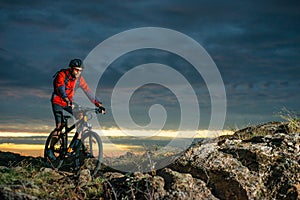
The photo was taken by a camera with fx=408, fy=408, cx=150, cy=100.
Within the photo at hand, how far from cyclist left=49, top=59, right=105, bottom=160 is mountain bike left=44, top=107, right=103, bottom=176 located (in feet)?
0.59

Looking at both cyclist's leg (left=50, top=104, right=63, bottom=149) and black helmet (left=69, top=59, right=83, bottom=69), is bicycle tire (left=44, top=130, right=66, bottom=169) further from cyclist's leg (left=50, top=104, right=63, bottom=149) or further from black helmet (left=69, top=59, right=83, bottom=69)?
black helmet (left=69, top=59, right=83, bottom=69)

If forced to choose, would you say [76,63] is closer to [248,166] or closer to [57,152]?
[57,152]

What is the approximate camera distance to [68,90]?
12133mm

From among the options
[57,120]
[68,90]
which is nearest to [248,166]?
[68,90]

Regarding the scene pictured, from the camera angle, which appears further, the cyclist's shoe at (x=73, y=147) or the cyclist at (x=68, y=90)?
the cyclist's shoe at (x=73, y=147)

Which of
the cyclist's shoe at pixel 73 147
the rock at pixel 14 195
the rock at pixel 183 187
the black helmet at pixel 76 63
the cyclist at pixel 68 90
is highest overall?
the black helmet at pixel 76 63

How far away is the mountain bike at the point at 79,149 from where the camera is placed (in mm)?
11445

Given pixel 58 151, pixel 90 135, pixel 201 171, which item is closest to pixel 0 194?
pixel 201 171

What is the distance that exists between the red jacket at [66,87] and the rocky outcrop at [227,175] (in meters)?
4.10

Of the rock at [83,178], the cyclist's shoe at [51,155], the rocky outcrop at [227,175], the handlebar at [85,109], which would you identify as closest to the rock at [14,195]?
the rock at [83,178]

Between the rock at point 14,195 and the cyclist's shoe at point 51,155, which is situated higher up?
the cyclist's shoe at point 51,155

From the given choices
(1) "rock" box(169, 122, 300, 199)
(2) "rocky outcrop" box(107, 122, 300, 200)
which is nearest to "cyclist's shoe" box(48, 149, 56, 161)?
(2) "rocky outcrop" box(107, 122, 300, 200)

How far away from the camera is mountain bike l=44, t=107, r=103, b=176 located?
11.4 meters

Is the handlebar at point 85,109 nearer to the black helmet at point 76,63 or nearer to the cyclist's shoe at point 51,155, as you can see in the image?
the black helmet at point 76,63
